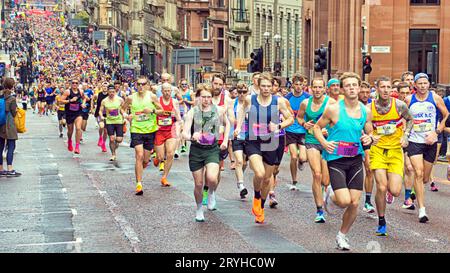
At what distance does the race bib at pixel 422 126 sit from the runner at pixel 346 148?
3.19 metres

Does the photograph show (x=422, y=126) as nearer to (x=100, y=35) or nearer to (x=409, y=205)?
(x=409, y=205)

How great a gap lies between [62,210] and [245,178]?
5526 mm

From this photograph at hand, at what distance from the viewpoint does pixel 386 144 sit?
14672 mm

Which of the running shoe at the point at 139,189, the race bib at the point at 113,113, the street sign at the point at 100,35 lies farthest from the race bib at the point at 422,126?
the street sign at the point at 100,35

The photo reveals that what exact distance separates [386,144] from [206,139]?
247 centimetres

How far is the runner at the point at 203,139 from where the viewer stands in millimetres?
15773

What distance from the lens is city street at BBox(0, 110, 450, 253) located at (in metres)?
13.6

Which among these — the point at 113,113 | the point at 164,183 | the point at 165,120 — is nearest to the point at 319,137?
the point at 165,120

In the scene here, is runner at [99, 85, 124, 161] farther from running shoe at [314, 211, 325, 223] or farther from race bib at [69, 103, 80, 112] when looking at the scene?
running shoe at [314, 211, 325, 223]

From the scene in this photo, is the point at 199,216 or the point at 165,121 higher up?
the point at 165,121

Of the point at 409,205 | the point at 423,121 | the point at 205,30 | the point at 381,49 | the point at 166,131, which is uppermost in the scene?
the point at 205,30

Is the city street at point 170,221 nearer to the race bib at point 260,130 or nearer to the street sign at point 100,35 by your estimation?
the race bib at point 260,130

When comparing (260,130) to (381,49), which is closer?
(260,130)

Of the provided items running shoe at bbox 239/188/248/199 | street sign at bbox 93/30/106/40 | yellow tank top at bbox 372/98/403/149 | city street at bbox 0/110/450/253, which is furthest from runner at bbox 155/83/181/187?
street sign at bbox 93/30/106/40
